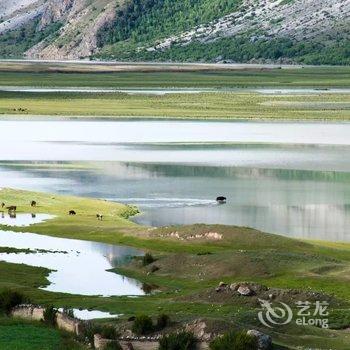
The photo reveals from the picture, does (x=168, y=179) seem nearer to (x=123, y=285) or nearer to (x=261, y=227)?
(x=261, y=227)

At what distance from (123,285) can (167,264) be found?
2843mm

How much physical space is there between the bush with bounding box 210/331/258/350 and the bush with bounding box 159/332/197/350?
19.7 inches

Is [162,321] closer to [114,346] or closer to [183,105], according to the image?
[114,346]

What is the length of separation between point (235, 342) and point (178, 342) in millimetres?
1237

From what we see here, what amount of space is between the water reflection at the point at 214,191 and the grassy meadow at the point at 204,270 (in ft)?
10.6

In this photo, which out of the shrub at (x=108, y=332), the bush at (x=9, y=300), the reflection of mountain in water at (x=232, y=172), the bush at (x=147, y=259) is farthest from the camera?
the reflection of mountain in water at (x=232, y=172)

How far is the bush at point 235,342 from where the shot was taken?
80.0 ft

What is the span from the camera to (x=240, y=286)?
3331 centimetres

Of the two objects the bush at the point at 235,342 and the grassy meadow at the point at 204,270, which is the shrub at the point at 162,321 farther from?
the bush at the point at 235,342

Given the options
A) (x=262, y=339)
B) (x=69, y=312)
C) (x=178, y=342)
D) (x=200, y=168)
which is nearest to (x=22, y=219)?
(x=200, y=168)

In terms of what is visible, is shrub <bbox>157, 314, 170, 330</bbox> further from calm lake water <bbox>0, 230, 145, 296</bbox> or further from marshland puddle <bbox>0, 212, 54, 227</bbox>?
marshland puddle <bbox>0, 212, 54, 227</bbox>

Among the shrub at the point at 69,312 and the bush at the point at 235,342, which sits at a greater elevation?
the bush at the point at 235,342

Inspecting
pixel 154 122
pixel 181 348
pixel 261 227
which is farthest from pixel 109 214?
pixel 154 122

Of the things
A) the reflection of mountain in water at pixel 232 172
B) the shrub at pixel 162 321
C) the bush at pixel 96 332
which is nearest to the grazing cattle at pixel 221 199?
the reflection of mountain in water at pixel 232 172
